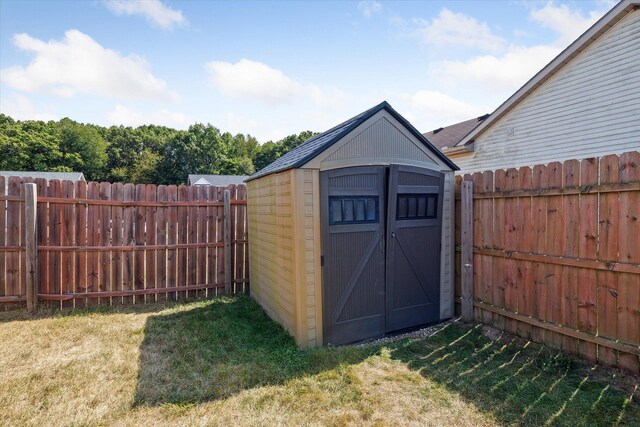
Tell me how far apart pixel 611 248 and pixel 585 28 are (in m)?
6.91

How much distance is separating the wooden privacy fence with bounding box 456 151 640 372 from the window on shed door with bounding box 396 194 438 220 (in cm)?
48

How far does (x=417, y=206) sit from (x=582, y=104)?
6206 mm

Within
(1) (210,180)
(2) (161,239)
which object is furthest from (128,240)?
(1) (210,180)

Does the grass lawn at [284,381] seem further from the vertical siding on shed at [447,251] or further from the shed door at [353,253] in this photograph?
the vertical siding on shed at [447,251]

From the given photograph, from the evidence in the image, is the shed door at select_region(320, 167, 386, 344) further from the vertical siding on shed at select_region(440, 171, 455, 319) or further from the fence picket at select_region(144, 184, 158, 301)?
the fence picket at select_region(144, 184, 158, 301)

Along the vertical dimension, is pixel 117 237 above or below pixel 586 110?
below

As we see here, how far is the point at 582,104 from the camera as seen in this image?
746 cm

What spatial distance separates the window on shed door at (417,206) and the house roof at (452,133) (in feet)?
26.8

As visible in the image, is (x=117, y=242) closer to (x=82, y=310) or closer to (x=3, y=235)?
(x=82, y=310)

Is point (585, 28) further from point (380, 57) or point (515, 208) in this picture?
point (515, 208)

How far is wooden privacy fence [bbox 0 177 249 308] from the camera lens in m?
5.01

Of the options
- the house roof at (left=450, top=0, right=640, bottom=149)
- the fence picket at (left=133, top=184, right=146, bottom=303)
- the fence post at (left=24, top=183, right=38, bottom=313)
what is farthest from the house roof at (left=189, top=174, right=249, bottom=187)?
the fence post at (left=24, top=183, right=38, bottom=313)

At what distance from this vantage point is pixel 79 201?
5.23 m

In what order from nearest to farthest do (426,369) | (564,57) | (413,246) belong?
(426,369) < (413,246) < (564,57)
